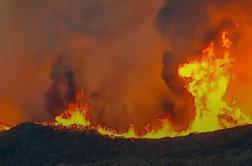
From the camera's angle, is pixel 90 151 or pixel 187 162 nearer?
pixel 187 162

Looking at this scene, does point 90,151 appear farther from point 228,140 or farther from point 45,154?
point 228,140

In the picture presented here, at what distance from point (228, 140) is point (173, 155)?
21.3ft

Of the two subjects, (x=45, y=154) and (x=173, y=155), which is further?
(x=45, y=154)

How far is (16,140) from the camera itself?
138 m

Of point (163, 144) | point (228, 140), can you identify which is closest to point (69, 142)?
point (163, 144)

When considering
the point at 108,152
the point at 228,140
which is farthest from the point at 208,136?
the point at 108,152

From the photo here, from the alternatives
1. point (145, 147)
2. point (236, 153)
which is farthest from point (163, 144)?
point (236, 153)

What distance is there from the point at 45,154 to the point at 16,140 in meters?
4.42

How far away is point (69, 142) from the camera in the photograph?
457ft

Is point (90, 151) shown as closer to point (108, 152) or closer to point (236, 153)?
point (108, 152)

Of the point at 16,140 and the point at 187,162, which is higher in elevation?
the point at 16,140

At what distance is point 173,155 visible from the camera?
12694 cm

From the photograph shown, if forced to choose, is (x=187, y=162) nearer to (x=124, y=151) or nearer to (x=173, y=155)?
(x=173, y=155)

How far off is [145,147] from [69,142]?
457 inches
